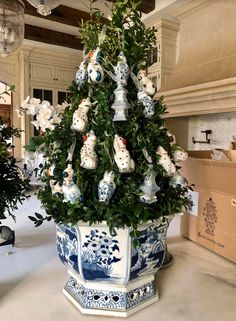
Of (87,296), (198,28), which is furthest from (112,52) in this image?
(198,28)

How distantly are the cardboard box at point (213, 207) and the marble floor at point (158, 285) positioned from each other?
0.04 meters

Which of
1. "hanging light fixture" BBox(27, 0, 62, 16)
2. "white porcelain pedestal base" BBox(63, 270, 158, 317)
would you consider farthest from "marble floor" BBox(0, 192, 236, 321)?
"hanging light fixture" BBox(27, 0, 62, 16)

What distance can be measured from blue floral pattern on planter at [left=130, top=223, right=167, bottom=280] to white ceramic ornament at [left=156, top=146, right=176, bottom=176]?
0.43 feet

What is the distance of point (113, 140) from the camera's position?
575 millimetres

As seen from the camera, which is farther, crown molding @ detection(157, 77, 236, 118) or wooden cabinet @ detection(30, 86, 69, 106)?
wooden cabinet @ detection(30, 86, 69, 106)

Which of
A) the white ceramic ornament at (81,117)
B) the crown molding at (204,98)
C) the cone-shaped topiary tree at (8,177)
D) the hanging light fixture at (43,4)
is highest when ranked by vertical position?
the hanging light fixture at (43,4)

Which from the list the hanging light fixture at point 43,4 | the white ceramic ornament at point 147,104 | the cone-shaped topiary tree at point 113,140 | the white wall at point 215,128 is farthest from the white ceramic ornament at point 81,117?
the white wall at point 215,128

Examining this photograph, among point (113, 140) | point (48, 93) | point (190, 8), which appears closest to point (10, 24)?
point (113, 140)

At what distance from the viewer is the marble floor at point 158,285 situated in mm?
585

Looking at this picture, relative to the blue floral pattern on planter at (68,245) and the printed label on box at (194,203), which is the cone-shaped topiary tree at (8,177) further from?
the printed label on box at (194,203)

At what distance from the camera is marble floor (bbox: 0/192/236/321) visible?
585 millimetres

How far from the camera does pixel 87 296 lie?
2.02 ft

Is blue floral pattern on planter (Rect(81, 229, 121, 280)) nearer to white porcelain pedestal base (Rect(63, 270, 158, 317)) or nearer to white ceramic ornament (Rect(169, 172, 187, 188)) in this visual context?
white porcelain pedestal base (Rect(63, 270, 158, 317))

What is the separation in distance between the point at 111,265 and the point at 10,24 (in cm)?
140
